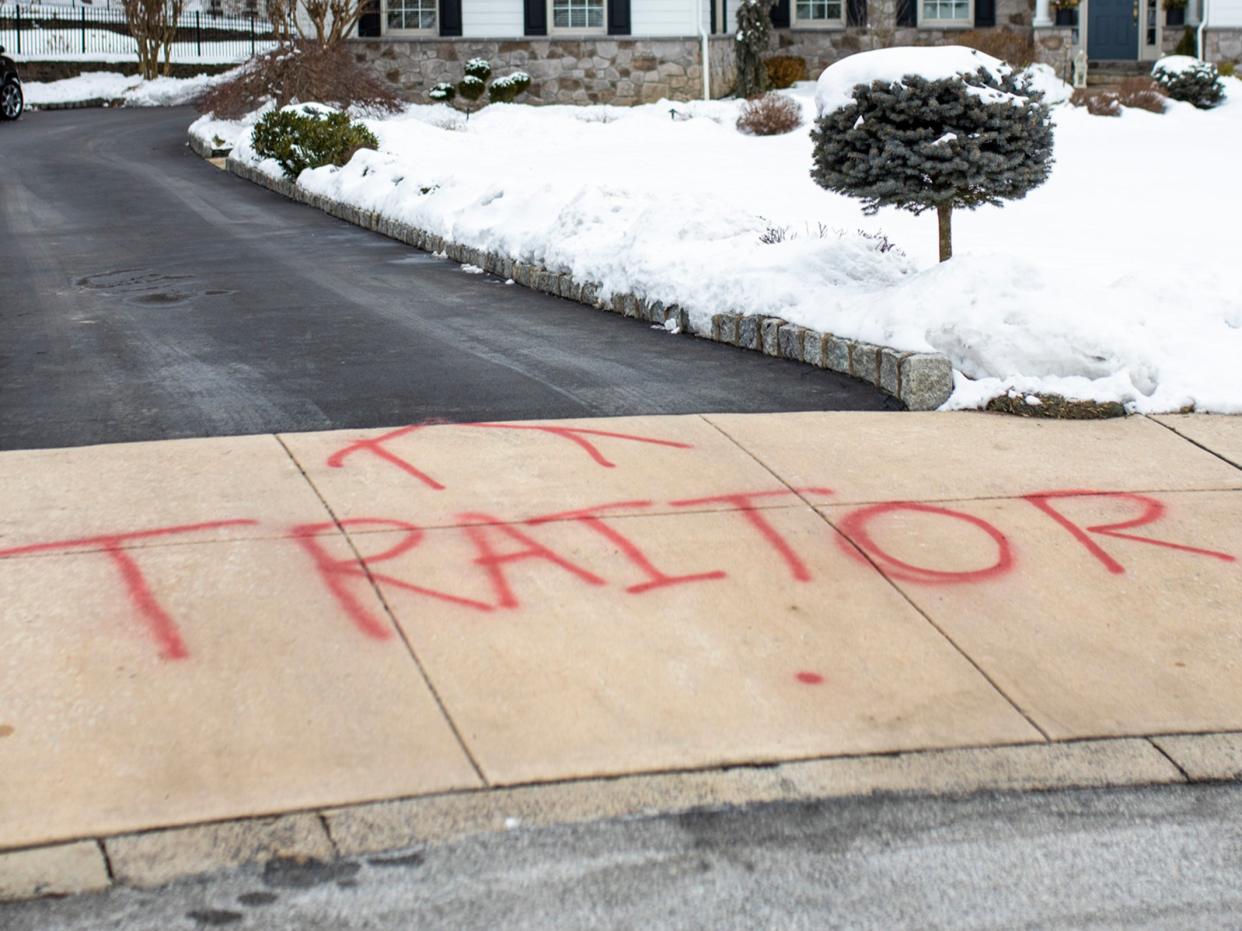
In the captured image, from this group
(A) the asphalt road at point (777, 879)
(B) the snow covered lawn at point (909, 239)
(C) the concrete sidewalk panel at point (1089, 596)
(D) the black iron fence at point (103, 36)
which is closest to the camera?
(A) the asphalt road at point (777, 879)

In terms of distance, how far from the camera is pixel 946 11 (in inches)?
1195

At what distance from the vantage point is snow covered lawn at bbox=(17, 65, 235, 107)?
37312 millimetres

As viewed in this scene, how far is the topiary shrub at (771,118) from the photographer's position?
82.4 feet

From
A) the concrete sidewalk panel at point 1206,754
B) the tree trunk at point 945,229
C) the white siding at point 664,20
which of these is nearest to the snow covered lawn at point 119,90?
the white siding at point 664,20

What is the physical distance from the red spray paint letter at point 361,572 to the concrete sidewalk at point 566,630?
0.05 feet

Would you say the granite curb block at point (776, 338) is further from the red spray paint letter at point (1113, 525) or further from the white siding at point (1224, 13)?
the white siding at point (1224, 13)

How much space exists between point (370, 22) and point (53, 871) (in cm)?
2749

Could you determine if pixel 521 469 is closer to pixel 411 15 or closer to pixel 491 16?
pixel 491 16

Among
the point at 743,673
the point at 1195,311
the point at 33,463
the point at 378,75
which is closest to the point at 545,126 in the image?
the point at 378,75

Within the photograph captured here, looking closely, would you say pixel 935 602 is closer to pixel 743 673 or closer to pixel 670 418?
pixel 743 673

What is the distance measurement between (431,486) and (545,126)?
67.9ft

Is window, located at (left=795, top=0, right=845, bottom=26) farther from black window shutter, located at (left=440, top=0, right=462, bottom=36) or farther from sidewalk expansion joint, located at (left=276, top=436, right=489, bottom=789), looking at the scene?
sidewalk expansion joint, located at (left=276, top=436, right=489, bottom=789)

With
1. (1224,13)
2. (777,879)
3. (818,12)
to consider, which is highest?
(818,12)

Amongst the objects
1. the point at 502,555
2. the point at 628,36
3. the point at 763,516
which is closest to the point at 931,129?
the point at 763,516
